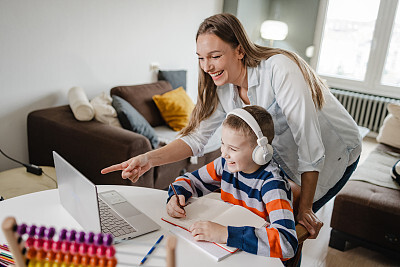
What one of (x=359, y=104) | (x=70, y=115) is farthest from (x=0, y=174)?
(x=359, y=104)

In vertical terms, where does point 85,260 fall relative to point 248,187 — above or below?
above

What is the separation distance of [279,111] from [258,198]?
0.39 m

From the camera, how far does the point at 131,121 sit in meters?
2.68

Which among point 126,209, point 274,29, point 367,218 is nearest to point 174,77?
point 274,29

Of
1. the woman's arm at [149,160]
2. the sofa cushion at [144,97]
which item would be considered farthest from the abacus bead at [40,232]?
the sofa cushion at [144,97]

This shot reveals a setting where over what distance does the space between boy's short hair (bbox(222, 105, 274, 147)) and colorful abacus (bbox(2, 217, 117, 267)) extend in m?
0.67

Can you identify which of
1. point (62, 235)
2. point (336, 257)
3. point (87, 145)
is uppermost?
point (62, 235)

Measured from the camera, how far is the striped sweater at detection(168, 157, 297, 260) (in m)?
1.00

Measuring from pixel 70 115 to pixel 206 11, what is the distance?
2.35m

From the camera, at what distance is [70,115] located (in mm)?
2609

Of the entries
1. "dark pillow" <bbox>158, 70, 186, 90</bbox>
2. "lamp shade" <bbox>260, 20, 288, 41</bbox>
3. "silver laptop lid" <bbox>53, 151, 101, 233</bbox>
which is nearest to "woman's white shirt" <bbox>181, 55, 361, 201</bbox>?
"silver laptop lid" <bbox>53, 151, 101, 233</bbox>

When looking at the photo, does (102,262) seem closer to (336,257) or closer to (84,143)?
(84,143)

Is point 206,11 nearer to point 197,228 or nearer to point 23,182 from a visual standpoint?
point 23,182

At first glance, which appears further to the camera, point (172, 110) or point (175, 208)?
point (172, 110)
